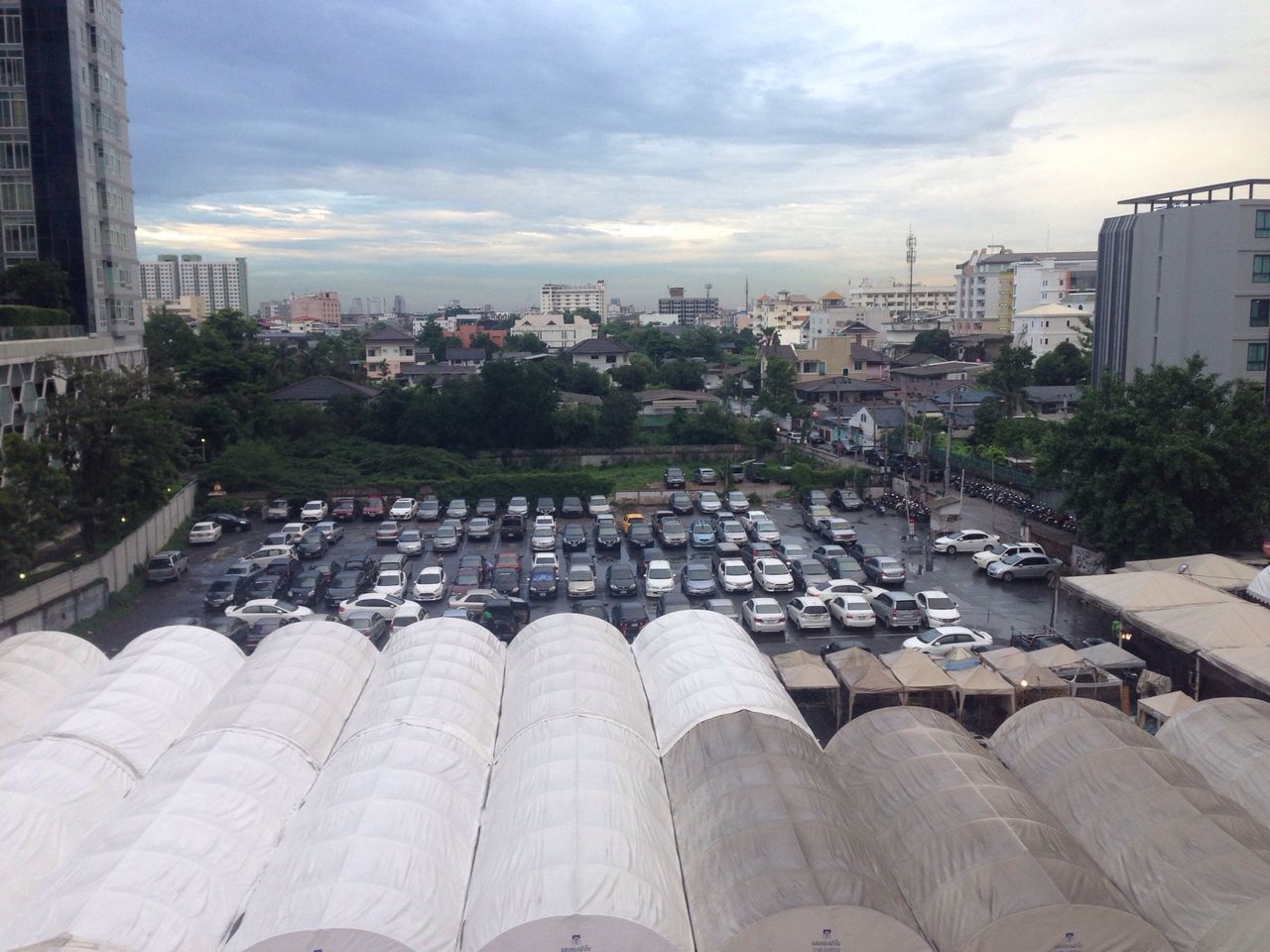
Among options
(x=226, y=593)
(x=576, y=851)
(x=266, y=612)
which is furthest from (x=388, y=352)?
(x=576, y=851)

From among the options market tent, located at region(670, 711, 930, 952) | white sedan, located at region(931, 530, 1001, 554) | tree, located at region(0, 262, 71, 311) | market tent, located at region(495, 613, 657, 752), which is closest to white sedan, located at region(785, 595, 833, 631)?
market tent, located at region(495, 613, 657, 752)

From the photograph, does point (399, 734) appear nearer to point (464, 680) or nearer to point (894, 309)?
point (464, 680)

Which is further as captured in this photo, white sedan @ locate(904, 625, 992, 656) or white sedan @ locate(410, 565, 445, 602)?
white sedan @ locate(410, 565, 445, 602)

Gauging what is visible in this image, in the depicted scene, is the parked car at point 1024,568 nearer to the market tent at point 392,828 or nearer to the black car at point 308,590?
the market tent at point 392,828

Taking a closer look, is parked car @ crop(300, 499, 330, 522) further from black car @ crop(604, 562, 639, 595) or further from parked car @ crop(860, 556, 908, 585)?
parked car @ crop(860, 556, 908, 585)

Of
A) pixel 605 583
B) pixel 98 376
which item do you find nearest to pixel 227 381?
pixel 98 376

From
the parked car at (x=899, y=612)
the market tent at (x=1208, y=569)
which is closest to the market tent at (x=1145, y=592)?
the market tent at (x=1208, y=569)
